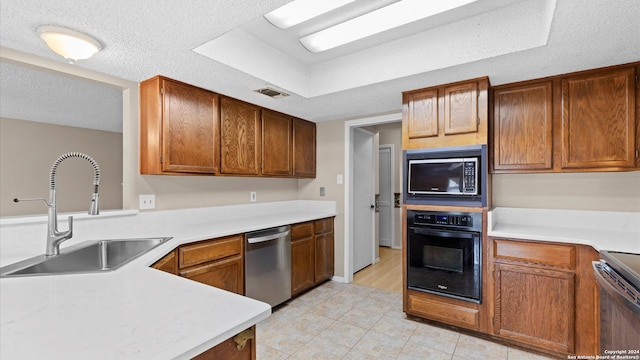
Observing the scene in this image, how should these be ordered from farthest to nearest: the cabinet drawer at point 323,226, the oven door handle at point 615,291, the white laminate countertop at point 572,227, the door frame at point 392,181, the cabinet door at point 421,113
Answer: the door frame at point 392,181 → the cabinet drawer at point 323,226 → the cabinet door at point 421,113 → the white laminate countertop at point 572,227 → the oven door handle at point 615,291

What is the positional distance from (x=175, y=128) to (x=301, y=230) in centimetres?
160

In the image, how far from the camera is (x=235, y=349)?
890mm

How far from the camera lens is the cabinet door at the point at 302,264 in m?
3.06

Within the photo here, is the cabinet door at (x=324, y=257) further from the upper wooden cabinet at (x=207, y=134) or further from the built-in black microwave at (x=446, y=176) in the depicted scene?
the built-in black microwave at (x=446, y=176)

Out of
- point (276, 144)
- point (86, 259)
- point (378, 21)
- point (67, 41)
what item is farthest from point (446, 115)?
point (86, 259)

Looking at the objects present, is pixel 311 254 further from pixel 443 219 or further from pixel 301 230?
pixel 443 219

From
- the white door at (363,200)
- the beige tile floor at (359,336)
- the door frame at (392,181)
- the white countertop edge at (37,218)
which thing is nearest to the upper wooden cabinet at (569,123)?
the beige tile floor at (359,336)

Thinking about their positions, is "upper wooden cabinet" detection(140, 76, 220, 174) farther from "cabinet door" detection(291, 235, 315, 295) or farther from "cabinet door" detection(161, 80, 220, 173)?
"cabinet door" detection(291, 235, 315, 295)

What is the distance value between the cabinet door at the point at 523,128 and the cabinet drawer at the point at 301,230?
6.37ft

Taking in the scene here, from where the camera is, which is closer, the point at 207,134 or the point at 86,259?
the point at 86,259

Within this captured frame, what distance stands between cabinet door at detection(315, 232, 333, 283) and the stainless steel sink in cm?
181

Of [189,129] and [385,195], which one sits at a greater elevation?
[189,129]

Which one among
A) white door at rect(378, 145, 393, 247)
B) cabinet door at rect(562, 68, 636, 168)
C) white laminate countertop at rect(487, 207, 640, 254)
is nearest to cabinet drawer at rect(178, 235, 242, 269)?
white laminate countertop at rect(487, 207, 640, 254)

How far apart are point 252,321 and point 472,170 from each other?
2.17 meters
